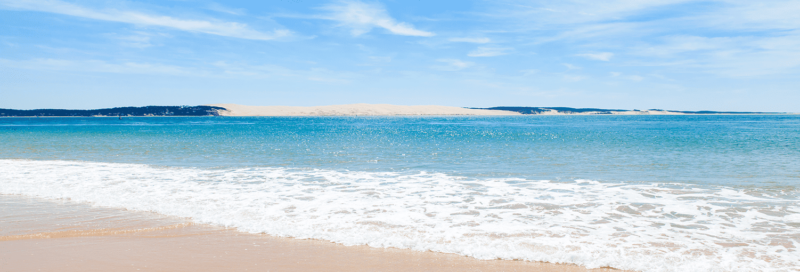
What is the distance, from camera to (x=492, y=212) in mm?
8195

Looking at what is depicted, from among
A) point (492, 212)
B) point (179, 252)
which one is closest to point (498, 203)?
point (492, 212)

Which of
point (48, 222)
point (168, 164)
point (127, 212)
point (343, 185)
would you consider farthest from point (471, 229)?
point (168, 164)

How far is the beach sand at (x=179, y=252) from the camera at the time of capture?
525 cm

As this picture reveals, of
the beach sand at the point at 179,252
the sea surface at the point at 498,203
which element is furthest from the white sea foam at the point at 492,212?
the beach sand at the point at 179,252

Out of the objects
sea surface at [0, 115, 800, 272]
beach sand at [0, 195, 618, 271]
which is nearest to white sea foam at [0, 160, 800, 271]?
sea surface at [0, 115, 800, 272]

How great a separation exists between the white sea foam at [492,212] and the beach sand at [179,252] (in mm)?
365

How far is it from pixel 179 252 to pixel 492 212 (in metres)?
5.17

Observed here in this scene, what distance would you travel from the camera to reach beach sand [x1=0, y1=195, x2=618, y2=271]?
525 cm

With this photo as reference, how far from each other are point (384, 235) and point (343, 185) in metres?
5.10

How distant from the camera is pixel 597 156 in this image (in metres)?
19.8

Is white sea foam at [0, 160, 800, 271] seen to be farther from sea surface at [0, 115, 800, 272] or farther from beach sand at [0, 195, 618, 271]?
beach sand at [0, 195, 618, 271]

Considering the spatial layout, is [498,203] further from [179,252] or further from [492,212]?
[179,252]

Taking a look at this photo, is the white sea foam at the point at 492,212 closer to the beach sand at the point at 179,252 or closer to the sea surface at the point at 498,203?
the sea surface at the point at 498,203

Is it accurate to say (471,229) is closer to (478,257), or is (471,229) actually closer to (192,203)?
(478,257)
